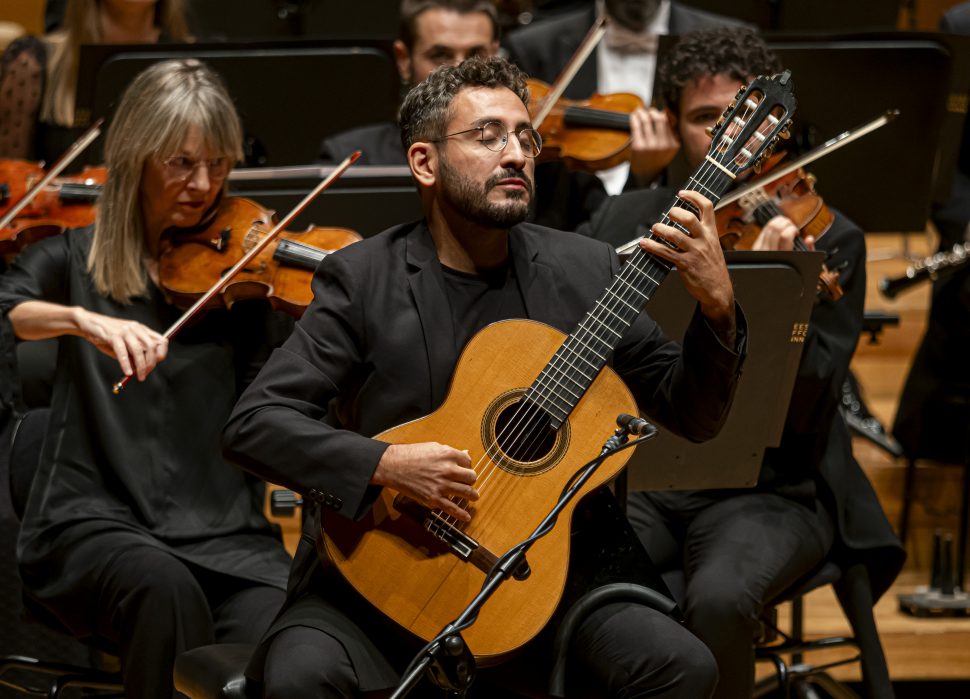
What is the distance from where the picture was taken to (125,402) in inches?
102

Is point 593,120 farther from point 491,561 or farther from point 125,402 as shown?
point 491,561

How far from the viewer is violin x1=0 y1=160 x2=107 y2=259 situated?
9.95ft

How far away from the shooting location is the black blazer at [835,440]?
8.67 ft

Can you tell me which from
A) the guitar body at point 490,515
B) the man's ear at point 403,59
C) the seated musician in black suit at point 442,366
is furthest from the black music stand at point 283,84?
the guitar body at point 490,515

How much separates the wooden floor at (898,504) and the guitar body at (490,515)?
1.43m

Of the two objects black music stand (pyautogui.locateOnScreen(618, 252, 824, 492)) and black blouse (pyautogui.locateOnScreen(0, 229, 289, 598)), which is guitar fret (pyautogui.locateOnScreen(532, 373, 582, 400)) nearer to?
black music stand (pyautogui.locateOnScreen(618, 252, 824, 492))

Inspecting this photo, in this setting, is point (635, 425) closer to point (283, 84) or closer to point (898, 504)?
point (283, 84)

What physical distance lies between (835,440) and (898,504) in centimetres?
129

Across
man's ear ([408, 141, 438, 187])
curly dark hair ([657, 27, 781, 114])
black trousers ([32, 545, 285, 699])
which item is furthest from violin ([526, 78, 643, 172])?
black trousers ([32, 545, 285, 699])

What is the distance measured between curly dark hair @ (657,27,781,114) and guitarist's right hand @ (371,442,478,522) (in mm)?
1263

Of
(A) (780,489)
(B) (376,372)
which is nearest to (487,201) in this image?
(B) (376,372)

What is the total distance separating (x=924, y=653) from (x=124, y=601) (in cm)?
193

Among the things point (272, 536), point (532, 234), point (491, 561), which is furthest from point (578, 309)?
point (272, 536)

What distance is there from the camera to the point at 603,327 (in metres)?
2.05
